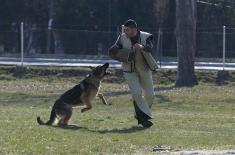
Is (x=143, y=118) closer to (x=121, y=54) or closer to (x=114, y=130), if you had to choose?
(x=114, y=130)

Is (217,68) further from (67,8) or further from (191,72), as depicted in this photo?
(67,8)

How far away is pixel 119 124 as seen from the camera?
14.7 m

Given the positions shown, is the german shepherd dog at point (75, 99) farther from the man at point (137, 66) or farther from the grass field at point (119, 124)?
the man at point (137, 66)

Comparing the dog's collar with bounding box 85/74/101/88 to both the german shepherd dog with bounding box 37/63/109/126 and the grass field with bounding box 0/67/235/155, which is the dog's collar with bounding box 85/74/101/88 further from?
the grass field with bounding box 0/67/235/155

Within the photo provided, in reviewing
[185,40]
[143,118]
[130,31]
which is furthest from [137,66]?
[185,40]

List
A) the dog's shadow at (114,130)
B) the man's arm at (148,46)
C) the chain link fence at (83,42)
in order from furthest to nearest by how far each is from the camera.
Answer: the chain link fence at (83,42) < the man's arm at (148,46) < the dog's shadow at (114,130)

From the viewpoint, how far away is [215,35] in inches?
1598

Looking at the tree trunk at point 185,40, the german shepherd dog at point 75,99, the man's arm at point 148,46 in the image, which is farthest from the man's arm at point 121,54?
the tree trunk at point 185,40

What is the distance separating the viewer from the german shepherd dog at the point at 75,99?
46.1ft

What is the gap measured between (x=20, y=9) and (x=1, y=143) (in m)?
41.0

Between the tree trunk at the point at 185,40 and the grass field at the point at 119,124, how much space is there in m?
1.41

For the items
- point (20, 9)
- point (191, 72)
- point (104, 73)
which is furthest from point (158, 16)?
point (104, 73)

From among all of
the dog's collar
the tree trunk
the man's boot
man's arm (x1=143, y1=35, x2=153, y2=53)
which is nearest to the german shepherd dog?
the dog's collar

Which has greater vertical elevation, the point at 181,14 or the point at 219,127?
the point at 181,14
